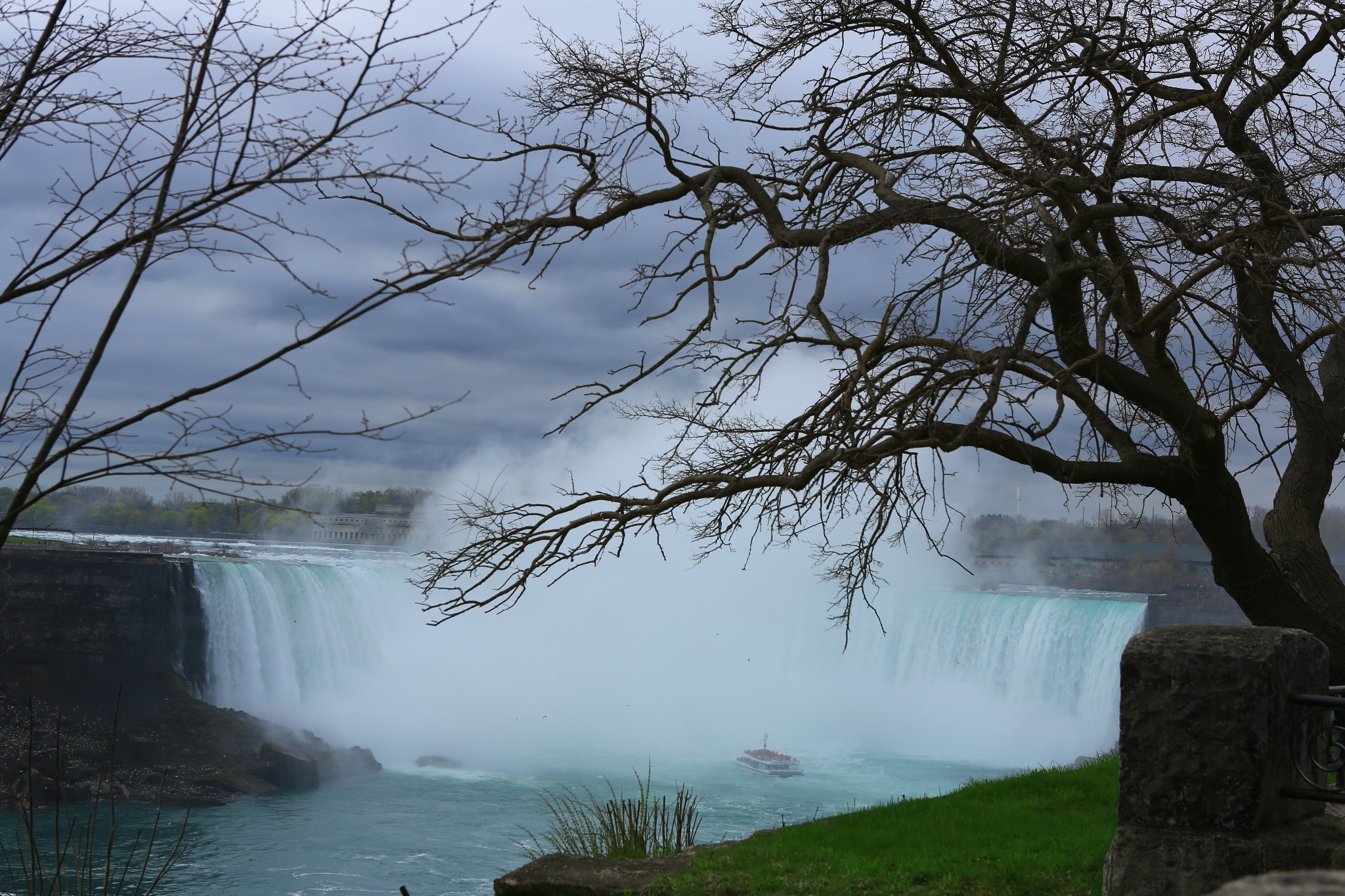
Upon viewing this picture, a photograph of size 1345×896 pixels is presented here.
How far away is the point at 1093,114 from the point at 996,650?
1981cm

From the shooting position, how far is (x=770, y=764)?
23219 millimetres

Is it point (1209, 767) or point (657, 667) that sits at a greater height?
point (1209, 767)

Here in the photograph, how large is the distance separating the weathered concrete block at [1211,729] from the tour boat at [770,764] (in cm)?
1940

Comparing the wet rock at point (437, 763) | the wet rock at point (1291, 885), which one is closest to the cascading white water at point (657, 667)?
the wet rock at point (437, 763)

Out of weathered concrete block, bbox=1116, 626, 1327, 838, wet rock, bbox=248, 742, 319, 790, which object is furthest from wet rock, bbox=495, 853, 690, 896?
wet rock, bbox=248, 742, 319, 790

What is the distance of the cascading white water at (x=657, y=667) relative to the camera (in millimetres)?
24141

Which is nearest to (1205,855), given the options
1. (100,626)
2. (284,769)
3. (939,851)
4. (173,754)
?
(939,851)

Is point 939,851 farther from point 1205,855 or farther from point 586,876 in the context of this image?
point 1205,855

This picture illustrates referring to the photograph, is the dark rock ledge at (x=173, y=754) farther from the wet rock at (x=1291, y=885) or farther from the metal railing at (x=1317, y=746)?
the wet rock at (x=1291, y=885)

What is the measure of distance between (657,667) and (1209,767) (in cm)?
2832

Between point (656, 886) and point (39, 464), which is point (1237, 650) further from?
point (39, 464)

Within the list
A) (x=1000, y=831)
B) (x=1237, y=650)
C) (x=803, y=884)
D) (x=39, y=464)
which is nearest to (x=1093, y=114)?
(x=1237, y=650)

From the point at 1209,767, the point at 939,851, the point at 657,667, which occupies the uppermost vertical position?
the point at 1209,767

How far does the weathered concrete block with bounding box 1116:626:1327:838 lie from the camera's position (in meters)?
4.00
